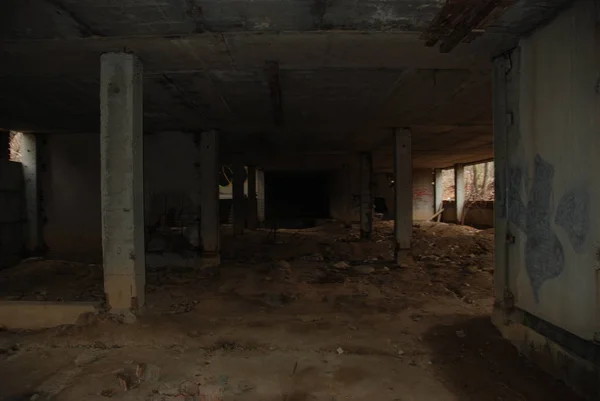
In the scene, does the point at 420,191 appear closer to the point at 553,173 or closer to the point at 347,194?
the point at 347,194

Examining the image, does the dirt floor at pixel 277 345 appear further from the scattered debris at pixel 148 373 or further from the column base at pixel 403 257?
the column base at pixel 403 257

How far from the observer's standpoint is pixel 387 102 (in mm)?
6633

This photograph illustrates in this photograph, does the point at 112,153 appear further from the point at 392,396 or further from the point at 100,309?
the point at 392,396

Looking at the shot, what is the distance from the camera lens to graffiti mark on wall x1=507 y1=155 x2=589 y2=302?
10.4ft

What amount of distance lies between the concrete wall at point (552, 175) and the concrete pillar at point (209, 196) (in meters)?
6.20

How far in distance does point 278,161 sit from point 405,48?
11110 mm

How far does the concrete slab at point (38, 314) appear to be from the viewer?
460 cm

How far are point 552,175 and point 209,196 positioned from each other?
23.1 feet

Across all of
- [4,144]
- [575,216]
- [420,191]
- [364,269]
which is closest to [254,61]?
[575,216]

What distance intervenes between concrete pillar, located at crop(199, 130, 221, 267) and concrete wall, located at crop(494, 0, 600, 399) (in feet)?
20.3

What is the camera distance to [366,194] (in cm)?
1346

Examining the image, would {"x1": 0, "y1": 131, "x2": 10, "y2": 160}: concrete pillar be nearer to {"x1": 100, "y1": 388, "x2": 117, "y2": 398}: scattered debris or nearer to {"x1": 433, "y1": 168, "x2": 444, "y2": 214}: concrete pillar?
{"x1": 100, "y1": 388, "x2": 117, "y2": 398}: scattered debris

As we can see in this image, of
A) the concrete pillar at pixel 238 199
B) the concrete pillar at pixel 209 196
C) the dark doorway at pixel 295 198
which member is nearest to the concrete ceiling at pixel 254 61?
the concrete pillar at pixel 209 196

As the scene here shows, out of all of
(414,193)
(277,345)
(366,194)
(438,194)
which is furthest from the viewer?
(438,194)
